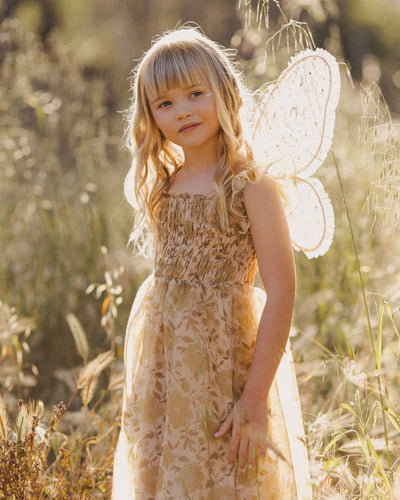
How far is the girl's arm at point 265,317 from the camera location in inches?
51.5

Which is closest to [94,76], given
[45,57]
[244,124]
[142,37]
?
[142,37]

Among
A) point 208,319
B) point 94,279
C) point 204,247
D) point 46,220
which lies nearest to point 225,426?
point 208,319

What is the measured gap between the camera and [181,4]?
9859 mm

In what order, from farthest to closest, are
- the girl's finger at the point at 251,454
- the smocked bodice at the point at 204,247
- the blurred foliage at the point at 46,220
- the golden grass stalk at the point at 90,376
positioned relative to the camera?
the blurred foliage at the point at 46,220
the golden grass stalk at the point at 90,376
the smocked bodice at the point at 204,247
the girl's finger at the point at 251,454

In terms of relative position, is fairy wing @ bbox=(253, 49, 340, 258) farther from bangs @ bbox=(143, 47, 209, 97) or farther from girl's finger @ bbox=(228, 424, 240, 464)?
girl's finger @ bbox=(228, 424, 240, 464)

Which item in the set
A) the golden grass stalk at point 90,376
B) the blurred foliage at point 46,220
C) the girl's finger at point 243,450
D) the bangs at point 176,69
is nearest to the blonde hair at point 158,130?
the bangs at point 176,69

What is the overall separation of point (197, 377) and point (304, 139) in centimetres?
63

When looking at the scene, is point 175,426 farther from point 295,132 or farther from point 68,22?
point 68,22

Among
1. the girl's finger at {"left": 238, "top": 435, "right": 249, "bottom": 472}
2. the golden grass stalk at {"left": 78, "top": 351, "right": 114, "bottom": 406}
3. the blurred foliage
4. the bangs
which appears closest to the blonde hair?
the bangs

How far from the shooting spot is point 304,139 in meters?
1.51

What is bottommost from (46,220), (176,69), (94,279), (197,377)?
(94,279)

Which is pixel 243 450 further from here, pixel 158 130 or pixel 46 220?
pixel 46 220

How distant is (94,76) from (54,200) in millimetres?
6409

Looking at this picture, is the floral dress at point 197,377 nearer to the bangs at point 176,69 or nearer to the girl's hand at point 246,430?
the girl's hand at point 246,430
